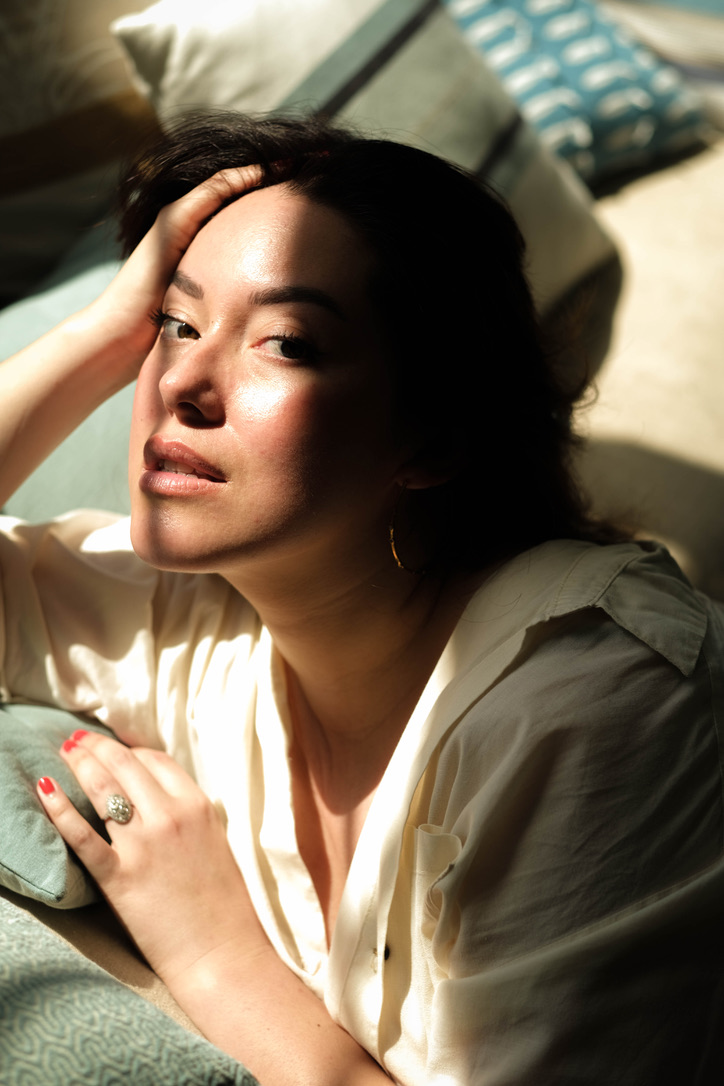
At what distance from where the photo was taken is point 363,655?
1215 millimetres

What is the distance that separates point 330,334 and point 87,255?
3.31ft

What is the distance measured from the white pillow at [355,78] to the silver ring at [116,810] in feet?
4.13

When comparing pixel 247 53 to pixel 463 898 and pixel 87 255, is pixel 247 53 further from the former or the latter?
pixel 463 898

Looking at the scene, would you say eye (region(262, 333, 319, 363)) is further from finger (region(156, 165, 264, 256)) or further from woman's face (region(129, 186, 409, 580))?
finger (region(156, 165, 264, 256))

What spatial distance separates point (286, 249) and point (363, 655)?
527 millimetres

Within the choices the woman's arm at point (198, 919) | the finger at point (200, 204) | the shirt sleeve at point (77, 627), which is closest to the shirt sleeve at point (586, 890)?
the woman's arm at point (198, 919)

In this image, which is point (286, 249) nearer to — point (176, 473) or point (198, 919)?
point (176, 473)

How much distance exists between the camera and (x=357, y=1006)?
1021 mm

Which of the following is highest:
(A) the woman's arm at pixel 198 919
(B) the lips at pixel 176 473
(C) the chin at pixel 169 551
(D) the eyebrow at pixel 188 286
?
A: (D) the eyebrow at pixel 188 286

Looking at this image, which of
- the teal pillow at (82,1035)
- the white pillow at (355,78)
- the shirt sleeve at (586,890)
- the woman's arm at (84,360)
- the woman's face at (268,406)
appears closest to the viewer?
the teal pillow at (82,1035)

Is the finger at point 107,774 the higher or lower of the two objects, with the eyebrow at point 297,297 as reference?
lower

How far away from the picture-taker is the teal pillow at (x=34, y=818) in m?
0.98

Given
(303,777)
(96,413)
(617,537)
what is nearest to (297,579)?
(303,777)

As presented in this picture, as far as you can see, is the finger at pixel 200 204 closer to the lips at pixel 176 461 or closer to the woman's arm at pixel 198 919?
the lips at pixel 176 461
